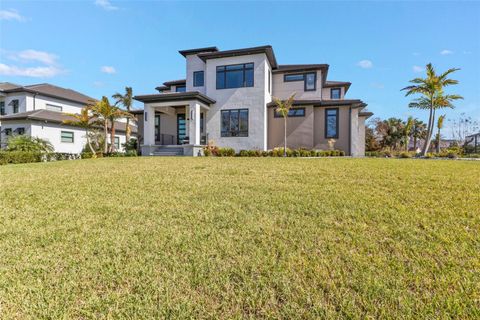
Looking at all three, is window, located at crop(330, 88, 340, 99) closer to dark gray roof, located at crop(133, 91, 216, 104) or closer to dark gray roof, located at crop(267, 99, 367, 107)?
dark gray roof, located at crop(267, 99, 367, 107)

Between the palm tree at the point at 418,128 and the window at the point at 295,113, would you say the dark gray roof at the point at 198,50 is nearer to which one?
the window at the point at 295,113

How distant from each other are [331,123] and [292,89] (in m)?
4.43

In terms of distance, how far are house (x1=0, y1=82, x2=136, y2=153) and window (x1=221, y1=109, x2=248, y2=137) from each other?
14.4 meters

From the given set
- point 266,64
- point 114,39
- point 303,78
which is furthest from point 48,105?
point 303,78

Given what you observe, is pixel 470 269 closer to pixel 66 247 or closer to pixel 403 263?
pixel 403 263

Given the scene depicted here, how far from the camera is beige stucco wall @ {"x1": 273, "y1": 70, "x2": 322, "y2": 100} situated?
19.5m

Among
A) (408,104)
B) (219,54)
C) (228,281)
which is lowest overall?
(228,281)

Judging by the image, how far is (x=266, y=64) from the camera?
18.0m

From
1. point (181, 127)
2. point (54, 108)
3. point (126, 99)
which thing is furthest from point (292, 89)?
point (54, 108)

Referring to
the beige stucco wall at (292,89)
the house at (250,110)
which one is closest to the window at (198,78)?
the house at (250,110)

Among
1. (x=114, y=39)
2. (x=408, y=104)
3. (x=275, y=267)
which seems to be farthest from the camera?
(x=408, y=104)

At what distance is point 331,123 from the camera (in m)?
18.5

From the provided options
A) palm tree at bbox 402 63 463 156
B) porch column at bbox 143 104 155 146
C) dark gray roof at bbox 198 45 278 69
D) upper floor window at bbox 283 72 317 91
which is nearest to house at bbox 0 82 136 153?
porch column at bbox 143 104 155 146

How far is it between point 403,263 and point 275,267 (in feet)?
5.17
